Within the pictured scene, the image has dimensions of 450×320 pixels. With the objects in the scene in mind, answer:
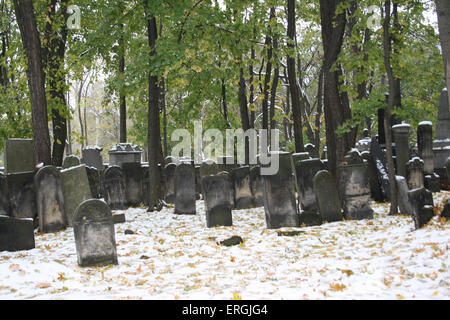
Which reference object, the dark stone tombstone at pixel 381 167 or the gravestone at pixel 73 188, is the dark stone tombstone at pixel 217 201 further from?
the dark stone tombstone at pixel 381 167

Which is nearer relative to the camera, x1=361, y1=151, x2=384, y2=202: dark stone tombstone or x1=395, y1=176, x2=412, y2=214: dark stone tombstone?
x1=395, y1=176, x2=412, y2=214: dark stone tombstone

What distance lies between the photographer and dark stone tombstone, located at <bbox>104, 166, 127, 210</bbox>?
12398mm

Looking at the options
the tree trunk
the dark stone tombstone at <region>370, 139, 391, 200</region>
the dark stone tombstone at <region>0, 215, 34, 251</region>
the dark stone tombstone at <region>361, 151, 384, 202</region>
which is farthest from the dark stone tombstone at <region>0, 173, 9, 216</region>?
the dark stone tombstone at <region>370, 139, 391, 200</region>

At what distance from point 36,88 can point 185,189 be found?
425 centimetres

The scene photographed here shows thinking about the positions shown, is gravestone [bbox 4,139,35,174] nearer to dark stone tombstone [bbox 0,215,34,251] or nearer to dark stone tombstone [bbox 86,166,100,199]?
dark stone tombstone [bbox 0,215,34,251]

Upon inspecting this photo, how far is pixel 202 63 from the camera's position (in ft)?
41.1

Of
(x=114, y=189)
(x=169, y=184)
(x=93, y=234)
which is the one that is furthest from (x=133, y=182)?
(x=93, y=234)

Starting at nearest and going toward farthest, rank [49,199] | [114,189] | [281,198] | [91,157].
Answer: [281,198] → [49,199] → [114,189] → [91,157]

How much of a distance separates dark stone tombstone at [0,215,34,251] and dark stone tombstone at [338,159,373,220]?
5.98 metres

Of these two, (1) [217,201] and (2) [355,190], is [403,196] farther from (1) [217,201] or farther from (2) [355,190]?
(1) [217,201]

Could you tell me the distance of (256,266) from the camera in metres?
6.17

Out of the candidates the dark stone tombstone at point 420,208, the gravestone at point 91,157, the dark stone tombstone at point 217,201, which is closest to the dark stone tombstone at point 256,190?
the dark stone tombstone at point 217,201

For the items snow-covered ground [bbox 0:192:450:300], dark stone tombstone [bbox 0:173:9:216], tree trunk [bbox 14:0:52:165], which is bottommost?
snow-covered ground [bbox 0:192:450:300]
